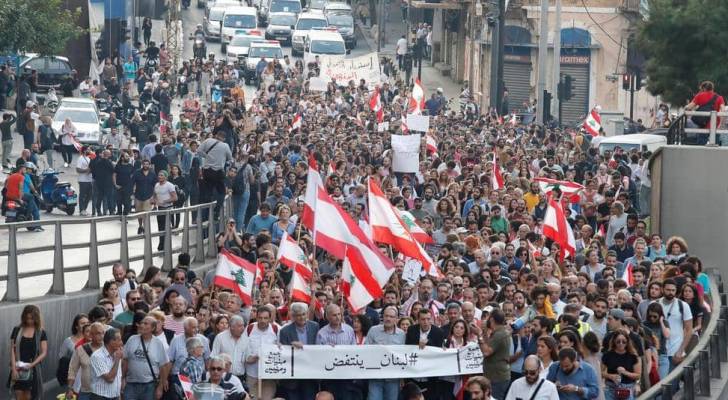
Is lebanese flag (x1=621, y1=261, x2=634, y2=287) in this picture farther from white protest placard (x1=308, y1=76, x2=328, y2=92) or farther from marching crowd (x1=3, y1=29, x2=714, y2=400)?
white protest placard (x1=308, y1=76, x2=328, y2=92)

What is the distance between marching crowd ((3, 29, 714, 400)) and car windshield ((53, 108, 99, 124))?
41.9 feet

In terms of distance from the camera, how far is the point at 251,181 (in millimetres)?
27672

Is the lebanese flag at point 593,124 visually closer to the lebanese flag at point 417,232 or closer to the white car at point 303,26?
the lebanese flag at point 417,232

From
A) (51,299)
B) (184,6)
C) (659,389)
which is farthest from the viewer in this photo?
(184,6)

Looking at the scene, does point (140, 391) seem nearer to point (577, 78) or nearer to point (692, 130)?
point (692, 130)

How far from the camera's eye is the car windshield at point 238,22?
7531cm

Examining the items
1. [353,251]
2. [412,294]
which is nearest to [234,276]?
[412,294]

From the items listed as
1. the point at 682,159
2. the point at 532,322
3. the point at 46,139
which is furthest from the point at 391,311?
the point at 46,139

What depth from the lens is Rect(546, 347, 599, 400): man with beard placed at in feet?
46.3

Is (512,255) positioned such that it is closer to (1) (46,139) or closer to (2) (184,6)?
(1) (46,139)

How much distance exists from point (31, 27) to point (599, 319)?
1006 inches

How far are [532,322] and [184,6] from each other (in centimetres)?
7206

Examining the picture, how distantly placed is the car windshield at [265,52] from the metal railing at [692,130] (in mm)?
37900

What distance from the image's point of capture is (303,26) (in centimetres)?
7631
